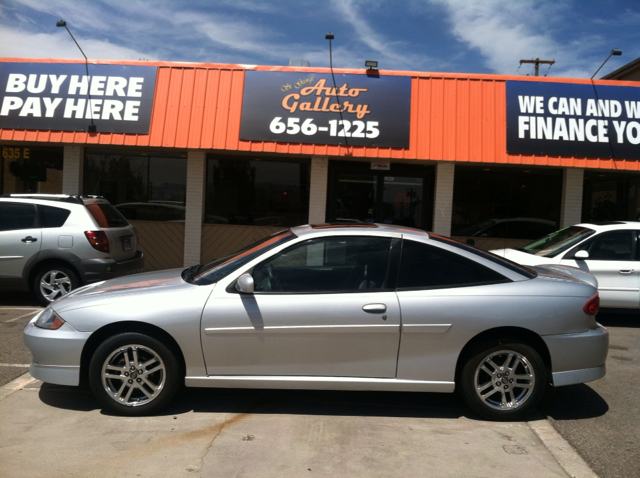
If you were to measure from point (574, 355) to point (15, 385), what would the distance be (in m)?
4.94

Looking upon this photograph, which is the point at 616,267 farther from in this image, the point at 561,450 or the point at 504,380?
the point at 561,450

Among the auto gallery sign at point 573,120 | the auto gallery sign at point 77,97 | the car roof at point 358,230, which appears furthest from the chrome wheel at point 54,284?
the auto gallery sign at point 573,120

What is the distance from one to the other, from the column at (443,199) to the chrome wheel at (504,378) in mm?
7144

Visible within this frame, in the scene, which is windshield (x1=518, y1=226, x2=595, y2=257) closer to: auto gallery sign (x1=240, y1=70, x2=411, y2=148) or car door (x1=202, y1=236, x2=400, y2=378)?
auto gallery sign (x1=240, y1=70, x2=411, y2=148)

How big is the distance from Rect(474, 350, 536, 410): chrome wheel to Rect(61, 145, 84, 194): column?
996 centimetres

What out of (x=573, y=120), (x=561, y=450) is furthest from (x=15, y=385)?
(x=573, y=120)

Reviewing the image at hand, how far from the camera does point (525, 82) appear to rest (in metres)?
11.2

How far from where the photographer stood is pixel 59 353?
4484 mm

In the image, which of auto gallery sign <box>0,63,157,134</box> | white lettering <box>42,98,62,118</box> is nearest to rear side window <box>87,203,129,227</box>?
auto gallery sign <box>0,63,157,134</box>

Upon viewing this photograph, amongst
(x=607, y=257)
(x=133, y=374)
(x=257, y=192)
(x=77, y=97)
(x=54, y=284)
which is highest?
(x=77, y=97)

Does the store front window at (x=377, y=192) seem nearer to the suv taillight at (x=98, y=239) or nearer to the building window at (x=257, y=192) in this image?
the building window at (x=257, y=192)

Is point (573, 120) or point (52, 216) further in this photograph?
point (573, 120)

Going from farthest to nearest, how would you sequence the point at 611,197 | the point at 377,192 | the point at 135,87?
1. the point at 611,197
2. the point at 377,192
3. the point at 135,87

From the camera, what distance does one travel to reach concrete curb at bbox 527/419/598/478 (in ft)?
12.6
